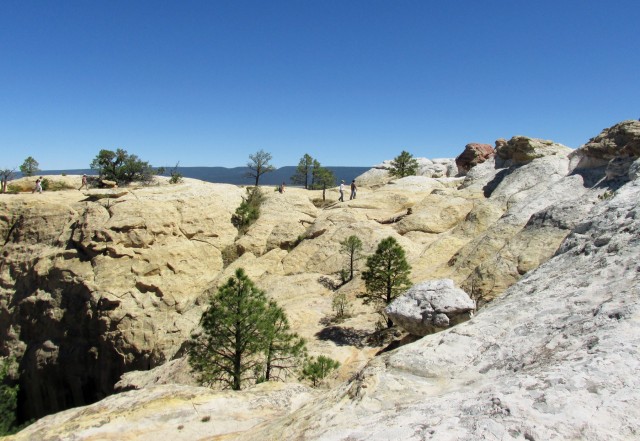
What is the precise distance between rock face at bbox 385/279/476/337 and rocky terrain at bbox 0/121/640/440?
238 centimetres

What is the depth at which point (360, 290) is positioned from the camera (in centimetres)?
2795

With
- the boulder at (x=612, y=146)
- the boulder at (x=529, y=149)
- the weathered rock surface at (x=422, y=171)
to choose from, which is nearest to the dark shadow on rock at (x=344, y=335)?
the boulder at (x=612, y=146)

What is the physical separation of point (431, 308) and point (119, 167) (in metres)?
50.0

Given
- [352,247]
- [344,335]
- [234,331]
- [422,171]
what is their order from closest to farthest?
[234,331], [344,335], [352,247], [422,171]

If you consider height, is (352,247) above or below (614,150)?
below

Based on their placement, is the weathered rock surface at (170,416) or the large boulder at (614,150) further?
the large boulder at (614,150)

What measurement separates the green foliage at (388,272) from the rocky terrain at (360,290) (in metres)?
2.49

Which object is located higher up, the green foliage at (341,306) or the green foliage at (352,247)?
the green foliage at (352,247)

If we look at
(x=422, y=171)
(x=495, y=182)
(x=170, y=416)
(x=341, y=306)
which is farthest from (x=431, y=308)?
(x=422, y=171)

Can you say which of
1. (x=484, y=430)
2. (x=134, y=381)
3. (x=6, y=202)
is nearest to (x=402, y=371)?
(x=484, y=430)

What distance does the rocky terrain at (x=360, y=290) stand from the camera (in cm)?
489

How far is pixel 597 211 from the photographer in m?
9.54

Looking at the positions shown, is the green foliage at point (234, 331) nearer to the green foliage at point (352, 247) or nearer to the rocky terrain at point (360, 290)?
the rocky terrain at point (360, 290)

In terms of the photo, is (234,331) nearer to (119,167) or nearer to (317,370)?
(317,370)
